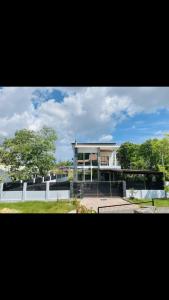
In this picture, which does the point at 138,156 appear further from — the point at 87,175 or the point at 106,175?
the point at 87,175

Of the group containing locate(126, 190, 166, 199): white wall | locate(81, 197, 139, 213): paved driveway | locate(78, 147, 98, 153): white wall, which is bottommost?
locate(81, 197, 139, 213): paved driveway

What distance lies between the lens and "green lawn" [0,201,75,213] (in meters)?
9.13

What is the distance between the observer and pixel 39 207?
9.80m

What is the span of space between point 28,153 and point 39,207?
17.3 feet

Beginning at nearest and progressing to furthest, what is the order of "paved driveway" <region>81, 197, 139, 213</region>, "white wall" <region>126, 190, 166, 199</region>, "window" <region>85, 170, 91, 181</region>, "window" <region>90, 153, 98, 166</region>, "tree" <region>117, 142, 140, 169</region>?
"paved driveway" <region>81, 197, 139, 213</region> → "white wall" <region>126, 190, 166, 199</region> → "window" <region>90, 153, 98, 166</region> → "window" <region>85, 170, 91, 181</region> → "tree" <region>117, 142, 140, 169</region>

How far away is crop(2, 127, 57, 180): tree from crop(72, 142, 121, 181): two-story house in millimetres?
5056

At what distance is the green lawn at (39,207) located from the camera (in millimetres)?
9127

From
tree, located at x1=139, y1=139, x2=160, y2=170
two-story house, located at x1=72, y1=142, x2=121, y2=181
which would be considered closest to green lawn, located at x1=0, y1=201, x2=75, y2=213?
two-story house, located at x1=72, y1=142, x2=121, y2=181

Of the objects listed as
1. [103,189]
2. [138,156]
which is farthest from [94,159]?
[138,156]

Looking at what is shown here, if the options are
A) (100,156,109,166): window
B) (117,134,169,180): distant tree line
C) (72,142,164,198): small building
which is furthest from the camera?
(117,134,169,180): distant tree line

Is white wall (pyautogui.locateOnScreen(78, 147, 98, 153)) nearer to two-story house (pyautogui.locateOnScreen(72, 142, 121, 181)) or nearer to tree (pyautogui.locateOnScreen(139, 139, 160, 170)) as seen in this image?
two-story house (pyautogui.locateOnScreen(72, 142, 121, 181))
